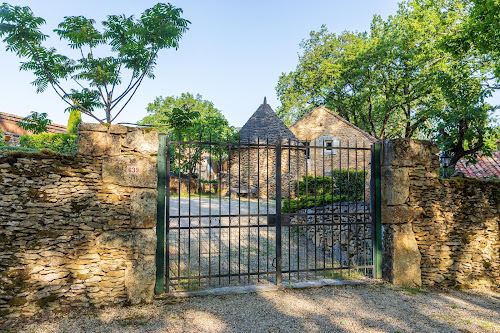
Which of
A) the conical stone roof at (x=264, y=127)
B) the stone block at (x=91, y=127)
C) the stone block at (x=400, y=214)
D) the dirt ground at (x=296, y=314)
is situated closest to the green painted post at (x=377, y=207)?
the stone block at (x=400, y=214)

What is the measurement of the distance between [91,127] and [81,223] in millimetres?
1292

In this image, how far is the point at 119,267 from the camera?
4066mm

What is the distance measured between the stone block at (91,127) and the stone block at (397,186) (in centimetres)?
A: 458

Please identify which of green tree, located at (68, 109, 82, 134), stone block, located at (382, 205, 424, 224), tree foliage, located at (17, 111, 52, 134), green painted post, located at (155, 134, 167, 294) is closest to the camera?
green painted post, located at (155, 134, 167, 294)

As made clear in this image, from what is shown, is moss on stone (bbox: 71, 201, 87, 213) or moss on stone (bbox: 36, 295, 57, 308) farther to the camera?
moss on stone (bbox: 71, 201, 87, 213)

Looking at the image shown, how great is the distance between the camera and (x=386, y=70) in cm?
2056

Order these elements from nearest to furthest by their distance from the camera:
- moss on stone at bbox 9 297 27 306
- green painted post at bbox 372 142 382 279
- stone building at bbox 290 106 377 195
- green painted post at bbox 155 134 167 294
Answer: moss on stone at bbox 9 297 27 306 → green painted post at bbox 155 134 167 294 → green painted post at bbox 372 142 382 279 → stone building at bbox 290 106 377 195

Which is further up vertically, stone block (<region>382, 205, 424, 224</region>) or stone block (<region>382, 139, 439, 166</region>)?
stone block (<region>382, 139, 439, 166</region>)

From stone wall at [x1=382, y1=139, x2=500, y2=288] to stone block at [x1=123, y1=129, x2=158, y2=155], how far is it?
390 centimetres

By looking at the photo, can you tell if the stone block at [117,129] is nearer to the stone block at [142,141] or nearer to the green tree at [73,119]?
the stone block at [142,141]

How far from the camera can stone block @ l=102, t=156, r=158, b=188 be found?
13.4ft

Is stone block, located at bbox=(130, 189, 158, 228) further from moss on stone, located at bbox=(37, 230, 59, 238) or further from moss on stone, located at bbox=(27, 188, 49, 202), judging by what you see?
moss on stone, located at bbox=(27, 188, 49, 202)

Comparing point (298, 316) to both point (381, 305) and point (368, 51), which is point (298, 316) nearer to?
point (381, 305)

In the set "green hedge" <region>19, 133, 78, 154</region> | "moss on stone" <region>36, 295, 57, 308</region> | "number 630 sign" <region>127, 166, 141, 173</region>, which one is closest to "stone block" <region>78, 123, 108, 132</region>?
"number 630 sign" <region>127, 166, 141, 173</region>
